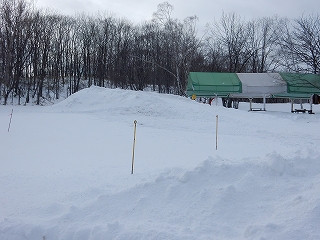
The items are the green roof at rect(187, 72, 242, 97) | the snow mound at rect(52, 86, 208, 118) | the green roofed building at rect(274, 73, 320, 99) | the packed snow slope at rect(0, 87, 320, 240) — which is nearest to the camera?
the packed snow slope at rect(0, 87, 320, 240)

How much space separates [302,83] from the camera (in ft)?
89.4

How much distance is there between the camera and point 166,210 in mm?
4797

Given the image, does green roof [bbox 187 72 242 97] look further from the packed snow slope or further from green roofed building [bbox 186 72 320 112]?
the packed snow slope

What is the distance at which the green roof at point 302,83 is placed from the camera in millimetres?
26750

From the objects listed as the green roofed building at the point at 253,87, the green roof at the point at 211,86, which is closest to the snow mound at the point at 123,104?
the green roof at the point at 211,86

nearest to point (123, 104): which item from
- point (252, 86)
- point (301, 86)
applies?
point (252, 86)

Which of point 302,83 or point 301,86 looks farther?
point 302,83

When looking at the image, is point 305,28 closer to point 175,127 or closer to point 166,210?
point 175,127

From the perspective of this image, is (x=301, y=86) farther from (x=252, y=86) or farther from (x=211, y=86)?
(x=211, y=86)

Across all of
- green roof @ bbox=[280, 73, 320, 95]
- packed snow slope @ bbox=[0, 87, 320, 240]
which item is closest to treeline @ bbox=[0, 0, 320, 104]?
green roof @ bbox=[280, 73, 320, 95]

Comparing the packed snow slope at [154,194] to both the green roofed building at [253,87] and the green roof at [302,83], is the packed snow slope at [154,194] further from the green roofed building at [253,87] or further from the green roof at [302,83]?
the green roof at [302,83]

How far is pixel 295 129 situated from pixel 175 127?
21.3 feet

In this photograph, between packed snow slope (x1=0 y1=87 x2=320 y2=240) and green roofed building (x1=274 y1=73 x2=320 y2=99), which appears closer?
packed snow slope (x1=0 y1=87 x2=320 y2=240)

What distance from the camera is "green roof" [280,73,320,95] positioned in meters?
26.8
